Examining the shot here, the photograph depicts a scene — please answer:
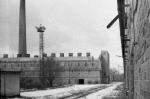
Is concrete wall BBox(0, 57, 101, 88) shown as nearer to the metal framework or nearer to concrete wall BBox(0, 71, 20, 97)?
the metal framework

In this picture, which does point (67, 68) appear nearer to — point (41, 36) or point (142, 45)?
point (41, 36)

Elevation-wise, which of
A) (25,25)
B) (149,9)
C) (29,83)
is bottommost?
(29,83)

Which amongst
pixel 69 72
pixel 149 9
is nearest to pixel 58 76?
pixel 69 72

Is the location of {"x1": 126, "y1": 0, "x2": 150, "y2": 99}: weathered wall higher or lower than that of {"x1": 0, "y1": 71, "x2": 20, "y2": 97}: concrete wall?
higher

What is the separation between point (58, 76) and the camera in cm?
7906

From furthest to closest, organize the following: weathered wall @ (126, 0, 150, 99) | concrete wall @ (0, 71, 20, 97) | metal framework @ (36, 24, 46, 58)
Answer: metal framework @ (36, 24, 46, 58) → concrete wall @ (0, 71, 20, 97) → weathered wall @ (126, 0, 150, 99)

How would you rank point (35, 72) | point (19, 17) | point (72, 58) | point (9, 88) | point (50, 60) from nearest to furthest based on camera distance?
point (9, 88) < point (50, 60) < point (19, 17) < point (35, 72) < point (72, 58)

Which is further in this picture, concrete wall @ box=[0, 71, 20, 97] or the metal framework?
the metal framework

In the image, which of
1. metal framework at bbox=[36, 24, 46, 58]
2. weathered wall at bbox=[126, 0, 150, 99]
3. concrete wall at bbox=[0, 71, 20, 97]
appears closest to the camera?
weathered wall at bbox=[126, 0, 150, 99]

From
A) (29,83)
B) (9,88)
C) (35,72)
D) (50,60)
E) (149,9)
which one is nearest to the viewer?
(149,9)

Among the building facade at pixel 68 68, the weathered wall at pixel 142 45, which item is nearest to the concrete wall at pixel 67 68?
the building facade at pixel 68 68

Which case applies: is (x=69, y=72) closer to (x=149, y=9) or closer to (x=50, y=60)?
(x=50, y=60)

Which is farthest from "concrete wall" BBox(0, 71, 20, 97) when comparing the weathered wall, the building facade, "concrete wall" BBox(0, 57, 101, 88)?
"concrete wall" BBox(0, 57, 101, 88)

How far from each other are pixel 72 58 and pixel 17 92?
2241 inches
